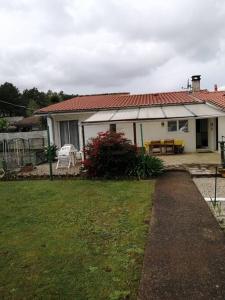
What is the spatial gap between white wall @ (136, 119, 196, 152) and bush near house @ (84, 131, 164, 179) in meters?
7.32

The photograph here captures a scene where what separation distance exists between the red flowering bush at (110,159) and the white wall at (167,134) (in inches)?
290

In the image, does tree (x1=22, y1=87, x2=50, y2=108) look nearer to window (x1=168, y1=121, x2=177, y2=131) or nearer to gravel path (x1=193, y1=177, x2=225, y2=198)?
window (x1=168, y1=121, x2=177, y2=131)

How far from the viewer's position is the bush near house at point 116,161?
44.1ft

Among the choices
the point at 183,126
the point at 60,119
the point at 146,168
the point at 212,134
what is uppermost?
the point at 60,119

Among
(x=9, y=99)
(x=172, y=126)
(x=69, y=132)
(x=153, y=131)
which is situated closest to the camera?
(x=172, y=126)

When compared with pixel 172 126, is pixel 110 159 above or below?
below

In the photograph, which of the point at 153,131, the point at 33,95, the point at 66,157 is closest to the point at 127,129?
the point at 153,131

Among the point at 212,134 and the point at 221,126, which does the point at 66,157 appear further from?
the point at 212,134

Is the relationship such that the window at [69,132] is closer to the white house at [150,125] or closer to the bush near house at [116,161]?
the white house at [150,125]

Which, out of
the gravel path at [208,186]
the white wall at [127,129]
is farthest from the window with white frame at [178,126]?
the gravel path at [208,186]

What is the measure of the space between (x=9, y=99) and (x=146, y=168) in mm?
73721

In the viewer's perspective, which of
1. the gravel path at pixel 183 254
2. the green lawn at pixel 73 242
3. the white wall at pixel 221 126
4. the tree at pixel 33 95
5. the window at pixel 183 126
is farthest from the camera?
the tree at pixel 33 95

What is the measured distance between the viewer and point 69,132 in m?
21.5

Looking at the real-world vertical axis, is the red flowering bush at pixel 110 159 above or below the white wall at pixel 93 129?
below
